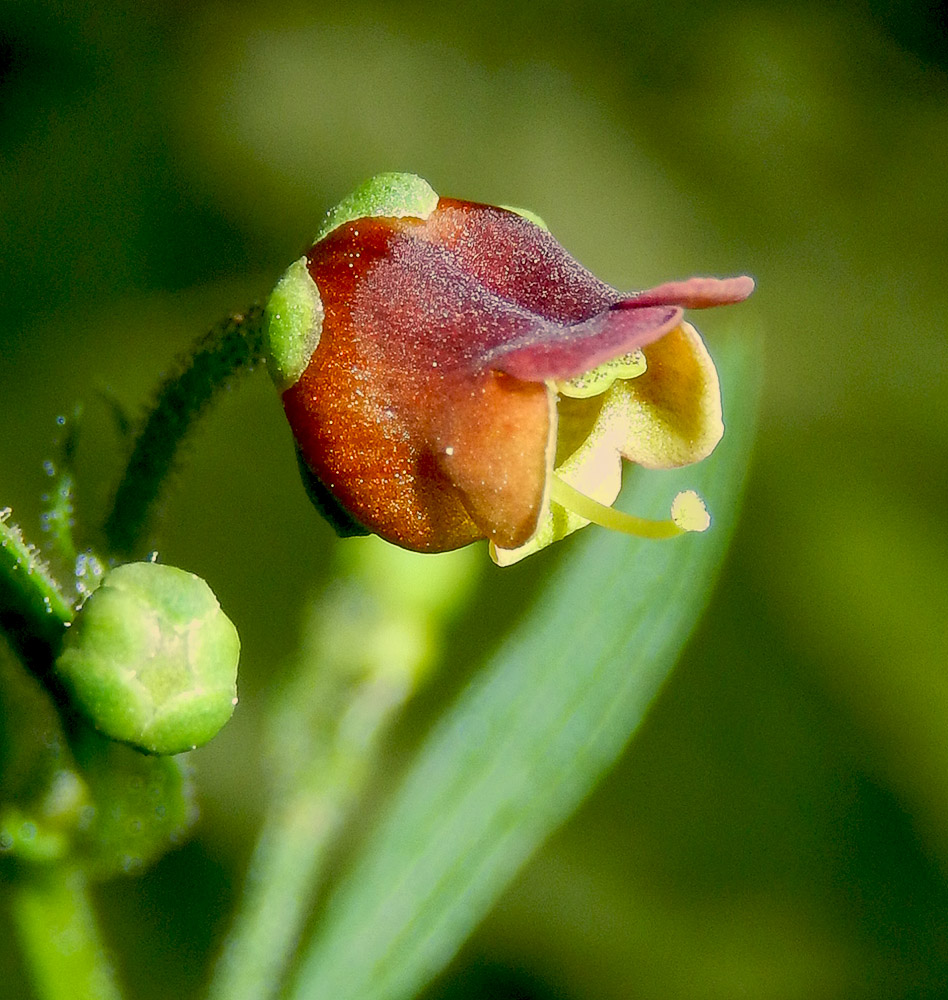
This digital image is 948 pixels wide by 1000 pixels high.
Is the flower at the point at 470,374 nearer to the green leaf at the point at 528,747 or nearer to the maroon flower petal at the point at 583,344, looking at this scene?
the maroon flower petal at the point at 583,344

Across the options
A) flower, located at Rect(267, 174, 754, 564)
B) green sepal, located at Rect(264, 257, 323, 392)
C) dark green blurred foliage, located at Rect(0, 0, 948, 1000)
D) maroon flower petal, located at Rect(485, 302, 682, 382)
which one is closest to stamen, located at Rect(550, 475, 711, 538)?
flower, located at Rect(267, 174, 754, 564)

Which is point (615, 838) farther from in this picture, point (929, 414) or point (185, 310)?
point (185, 310)

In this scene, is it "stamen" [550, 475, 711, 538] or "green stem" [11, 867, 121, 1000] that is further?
"green stem" [11, 867, 121, 1000]

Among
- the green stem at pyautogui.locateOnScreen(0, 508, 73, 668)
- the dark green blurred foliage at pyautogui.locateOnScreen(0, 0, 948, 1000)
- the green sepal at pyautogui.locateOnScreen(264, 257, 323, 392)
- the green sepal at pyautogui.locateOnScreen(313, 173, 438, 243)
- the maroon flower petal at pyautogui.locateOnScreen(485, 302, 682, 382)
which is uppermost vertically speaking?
the maroon flower petal at pyautogui.locateOnScreen(485, 302, 682, 382)

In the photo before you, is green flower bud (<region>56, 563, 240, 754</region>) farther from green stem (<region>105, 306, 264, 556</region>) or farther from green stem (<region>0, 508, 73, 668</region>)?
green stem (<region>105, 306, 264, 556</region>)

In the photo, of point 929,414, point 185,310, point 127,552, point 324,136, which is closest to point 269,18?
point 324,136
